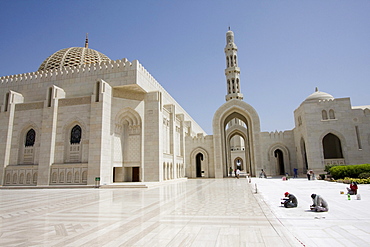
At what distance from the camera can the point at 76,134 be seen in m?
17.0

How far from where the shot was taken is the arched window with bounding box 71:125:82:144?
16898 millimetres

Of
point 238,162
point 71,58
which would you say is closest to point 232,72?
point 71,58

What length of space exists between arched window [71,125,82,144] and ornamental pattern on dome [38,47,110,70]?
7.86 metres

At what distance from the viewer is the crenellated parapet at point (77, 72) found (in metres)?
17.9

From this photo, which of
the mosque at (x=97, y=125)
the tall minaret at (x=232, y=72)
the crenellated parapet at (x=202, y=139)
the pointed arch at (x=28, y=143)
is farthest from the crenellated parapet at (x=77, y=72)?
the tall minaret at (x=232, y=72)

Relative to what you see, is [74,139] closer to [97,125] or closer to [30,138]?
[97,125]

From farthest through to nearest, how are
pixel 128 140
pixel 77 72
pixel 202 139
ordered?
pixel 202 139, pixel 77 72, pixel 128 140

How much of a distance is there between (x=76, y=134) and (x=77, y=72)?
5.27 metres

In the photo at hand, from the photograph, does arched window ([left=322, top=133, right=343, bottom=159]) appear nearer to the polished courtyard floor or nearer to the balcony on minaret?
the balcony on minaret

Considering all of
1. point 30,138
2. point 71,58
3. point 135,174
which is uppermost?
point 71,58

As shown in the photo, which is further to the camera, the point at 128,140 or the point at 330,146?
the point at 330,146

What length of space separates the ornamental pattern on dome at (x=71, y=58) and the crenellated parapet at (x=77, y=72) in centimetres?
249

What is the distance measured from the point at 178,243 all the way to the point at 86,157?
14.2 meters

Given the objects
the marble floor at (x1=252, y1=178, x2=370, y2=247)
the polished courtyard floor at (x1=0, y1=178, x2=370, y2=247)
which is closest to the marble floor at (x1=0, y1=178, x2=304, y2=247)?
the polished courtyard floor at (x1=0, y1=178, x2=370, y2=247)
